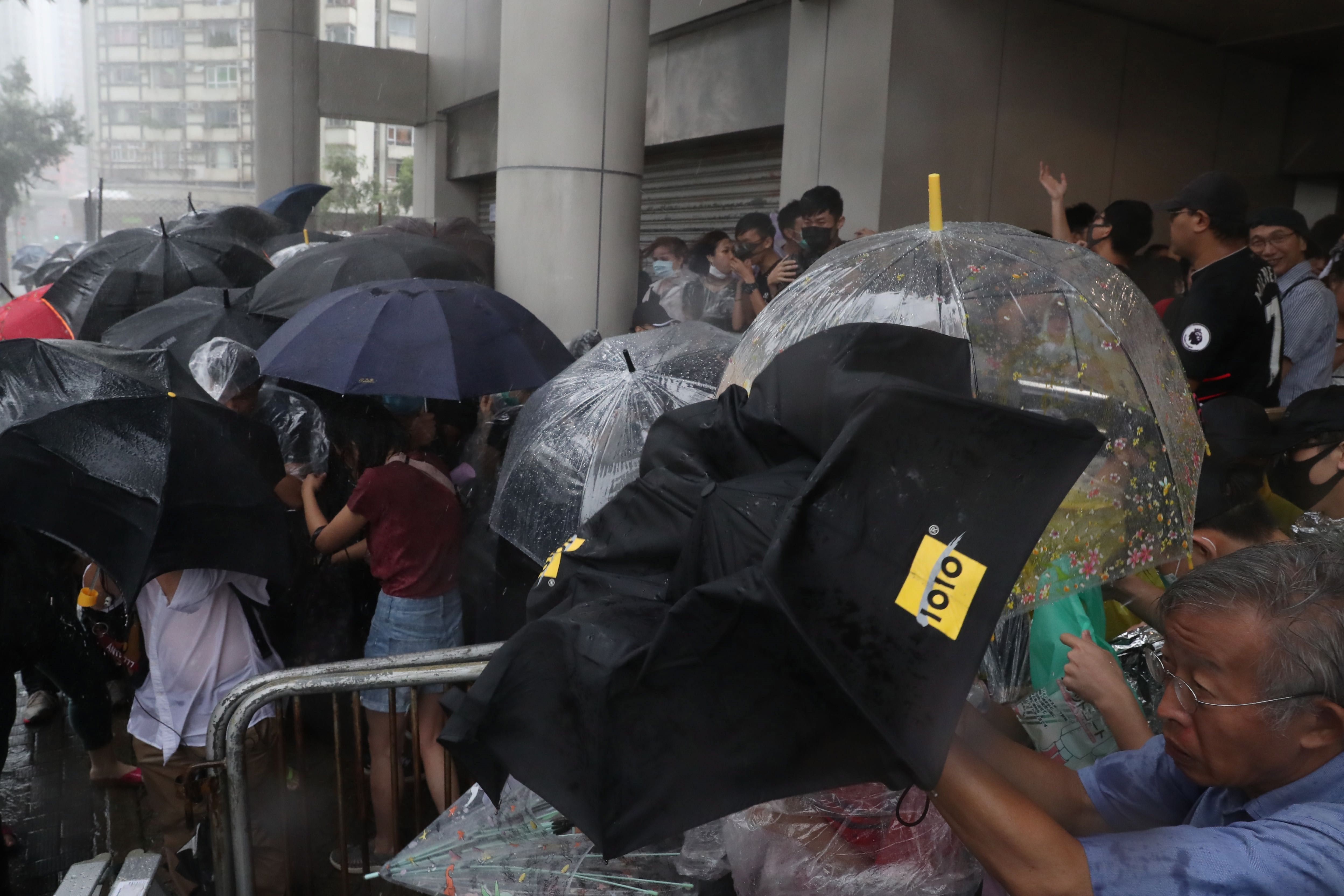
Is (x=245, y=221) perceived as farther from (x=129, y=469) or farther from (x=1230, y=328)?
(x=1230, y=328)

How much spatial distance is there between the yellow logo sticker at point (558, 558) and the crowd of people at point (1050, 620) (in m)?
0.76

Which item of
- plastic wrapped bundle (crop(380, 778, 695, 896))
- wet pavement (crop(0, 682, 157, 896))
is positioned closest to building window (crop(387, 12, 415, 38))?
wet pavement (crop(0, 682, 157, 896))

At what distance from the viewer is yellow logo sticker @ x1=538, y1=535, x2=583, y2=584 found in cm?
193

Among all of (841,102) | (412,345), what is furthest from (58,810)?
(841,102)

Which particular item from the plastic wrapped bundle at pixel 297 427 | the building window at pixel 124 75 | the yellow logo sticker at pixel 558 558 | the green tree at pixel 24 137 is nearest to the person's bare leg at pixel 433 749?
the plastic wrapped bundle at pixel 297 427

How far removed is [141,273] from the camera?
713 cm

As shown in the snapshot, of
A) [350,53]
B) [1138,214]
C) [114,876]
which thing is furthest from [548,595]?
[350,53]

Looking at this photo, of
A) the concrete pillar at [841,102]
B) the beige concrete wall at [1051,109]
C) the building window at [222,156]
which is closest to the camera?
the concrete pillar at [841,102]

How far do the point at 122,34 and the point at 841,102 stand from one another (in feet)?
373

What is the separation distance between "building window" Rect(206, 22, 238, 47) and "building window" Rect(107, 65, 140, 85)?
12.4 metres

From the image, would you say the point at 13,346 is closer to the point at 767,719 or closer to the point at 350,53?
the point at 767,719

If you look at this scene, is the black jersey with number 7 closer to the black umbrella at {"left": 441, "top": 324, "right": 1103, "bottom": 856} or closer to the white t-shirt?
the black umbrella at {"left": 441, "top": 324, "right": 1103, "bottom": 856}

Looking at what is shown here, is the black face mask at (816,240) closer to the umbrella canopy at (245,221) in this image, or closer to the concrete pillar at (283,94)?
the umbrella canopy at (245,221)

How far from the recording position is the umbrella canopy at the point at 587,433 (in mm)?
Result: 3449
